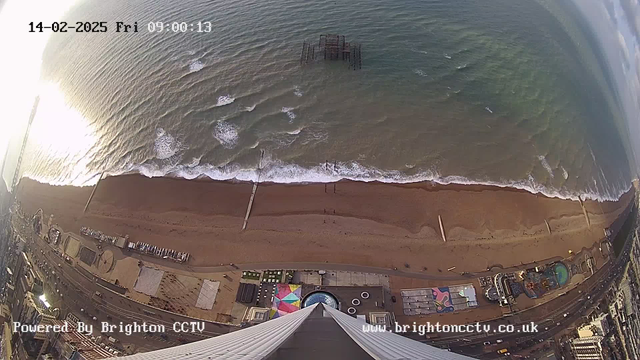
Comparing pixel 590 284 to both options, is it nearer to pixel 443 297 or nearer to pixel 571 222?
pixel 571 222

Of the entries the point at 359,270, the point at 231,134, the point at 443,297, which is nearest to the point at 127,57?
the point at 231,134

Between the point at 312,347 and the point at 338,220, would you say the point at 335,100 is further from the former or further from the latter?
the point at 312,347

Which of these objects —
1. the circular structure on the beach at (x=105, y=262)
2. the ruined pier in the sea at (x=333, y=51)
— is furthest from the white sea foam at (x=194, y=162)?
the ruined pier in the sea at (x=333, y=51)

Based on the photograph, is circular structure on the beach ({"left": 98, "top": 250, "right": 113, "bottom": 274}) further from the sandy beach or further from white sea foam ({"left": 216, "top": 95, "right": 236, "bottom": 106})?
white sea foam ({"left": 216, "top": 95, "right": 236, "bottom": 106})

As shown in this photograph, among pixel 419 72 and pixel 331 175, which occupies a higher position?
pixel 419 72

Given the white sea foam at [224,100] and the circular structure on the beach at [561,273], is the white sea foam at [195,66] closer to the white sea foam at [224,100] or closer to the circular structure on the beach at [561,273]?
the white sea foam at [224,100]

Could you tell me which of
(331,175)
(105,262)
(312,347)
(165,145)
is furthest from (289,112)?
(312,347)
